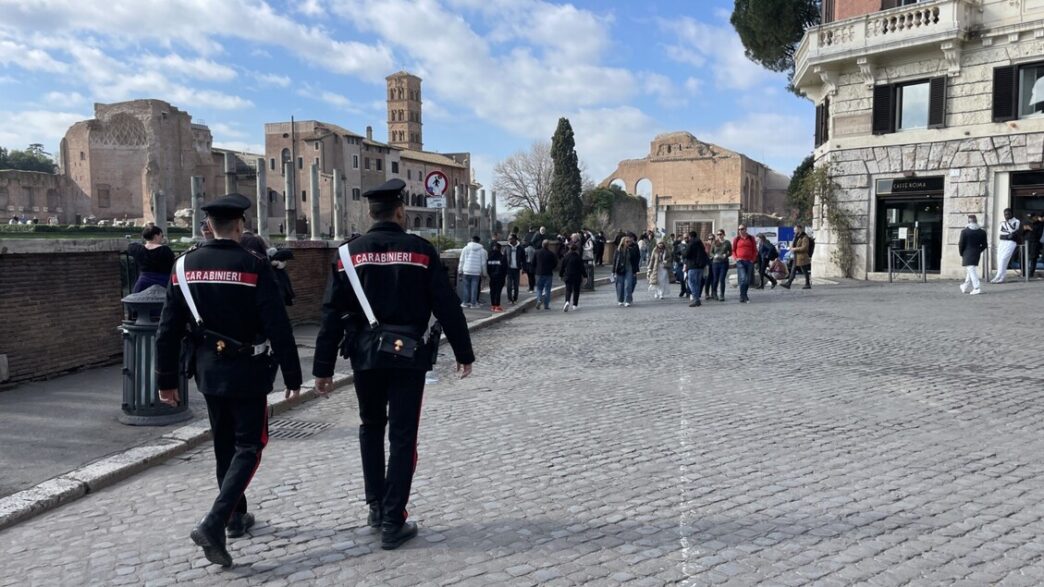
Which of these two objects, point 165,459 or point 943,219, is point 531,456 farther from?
point 943,219

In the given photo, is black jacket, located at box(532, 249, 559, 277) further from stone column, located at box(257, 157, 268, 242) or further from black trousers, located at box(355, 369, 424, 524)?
black trousers, located at box(355, 369, 424, 524)

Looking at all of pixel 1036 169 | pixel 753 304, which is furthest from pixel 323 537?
pixel 1036 169

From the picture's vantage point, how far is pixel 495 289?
16766 millimetres

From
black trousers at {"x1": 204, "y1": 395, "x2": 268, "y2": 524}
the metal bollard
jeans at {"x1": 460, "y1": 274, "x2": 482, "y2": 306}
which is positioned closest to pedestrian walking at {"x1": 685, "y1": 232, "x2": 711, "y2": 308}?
jeans at {"x1": 460, "y1": 274, "x2": 482, "y2": 306}

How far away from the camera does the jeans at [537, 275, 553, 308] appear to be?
669 inches

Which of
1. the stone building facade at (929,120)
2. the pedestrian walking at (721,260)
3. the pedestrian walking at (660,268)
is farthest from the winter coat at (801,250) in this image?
the stone building facade at (929,120)

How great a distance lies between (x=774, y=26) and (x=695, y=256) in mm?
16325

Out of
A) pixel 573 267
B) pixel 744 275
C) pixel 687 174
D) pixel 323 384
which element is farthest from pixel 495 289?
pixel 687 174

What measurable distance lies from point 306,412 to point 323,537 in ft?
11.7

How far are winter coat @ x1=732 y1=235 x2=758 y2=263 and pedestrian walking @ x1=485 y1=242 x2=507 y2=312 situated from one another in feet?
17.1

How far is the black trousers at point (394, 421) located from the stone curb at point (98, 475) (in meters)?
2.25

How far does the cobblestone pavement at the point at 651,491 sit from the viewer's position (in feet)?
12.1

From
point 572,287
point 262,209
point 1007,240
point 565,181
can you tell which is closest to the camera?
point 572,287

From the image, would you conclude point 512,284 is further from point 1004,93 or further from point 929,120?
point 1004,93
